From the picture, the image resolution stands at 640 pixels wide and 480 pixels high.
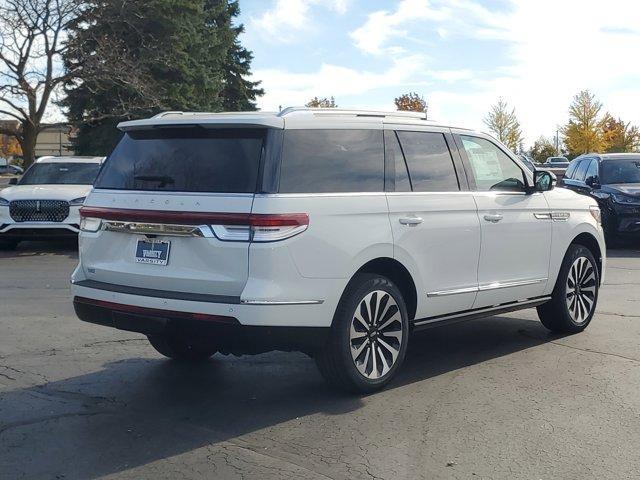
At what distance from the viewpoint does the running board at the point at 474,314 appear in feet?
19.7

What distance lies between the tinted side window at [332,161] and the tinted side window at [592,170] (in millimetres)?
11701

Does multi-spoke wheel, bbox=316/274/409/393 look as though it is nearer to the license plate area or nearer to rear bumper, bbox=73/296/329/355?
rear bumper, bbox=73/296/329/355

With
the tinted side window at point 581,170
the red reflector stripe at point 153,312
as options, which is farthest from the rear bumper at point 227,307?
the tinted side window at point 581,170

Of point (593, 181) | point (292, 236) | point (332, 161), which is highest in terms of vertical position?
point (332, 161)

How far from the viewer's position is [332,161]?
539cm

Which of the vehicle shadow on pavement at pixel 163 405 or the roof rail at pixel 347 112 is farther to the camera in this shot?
the roof rail at pixel 347 112

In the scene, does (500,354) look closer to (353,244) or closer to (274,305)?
(353,244)

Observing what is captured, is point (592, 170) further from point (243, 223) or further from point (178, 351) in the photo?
point (243, 223)

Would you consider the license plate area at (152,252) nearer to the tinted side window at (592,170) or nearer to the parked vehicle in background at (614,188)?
the parked vehicle in background at (614,188)

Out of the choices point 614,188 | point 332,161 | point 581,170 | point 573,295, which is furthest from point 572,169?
point 332,161

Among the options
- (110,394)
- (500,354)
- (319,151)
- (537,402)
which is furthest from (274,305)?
(500,354)

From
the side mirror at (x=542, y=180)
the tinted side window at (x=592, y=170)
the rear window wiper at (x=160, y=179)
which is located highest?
the tinted side window at (x=592, y=170)

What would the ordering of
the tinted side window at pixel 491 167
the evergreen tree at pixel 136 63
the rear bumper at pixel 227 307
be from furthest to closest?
the evergreen tree at pixel 136 63 → the tinted side window at pixel 491 167 → the rear bumper at pixel 227 307

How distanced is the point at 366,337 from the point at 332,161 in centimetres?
Result: 123
